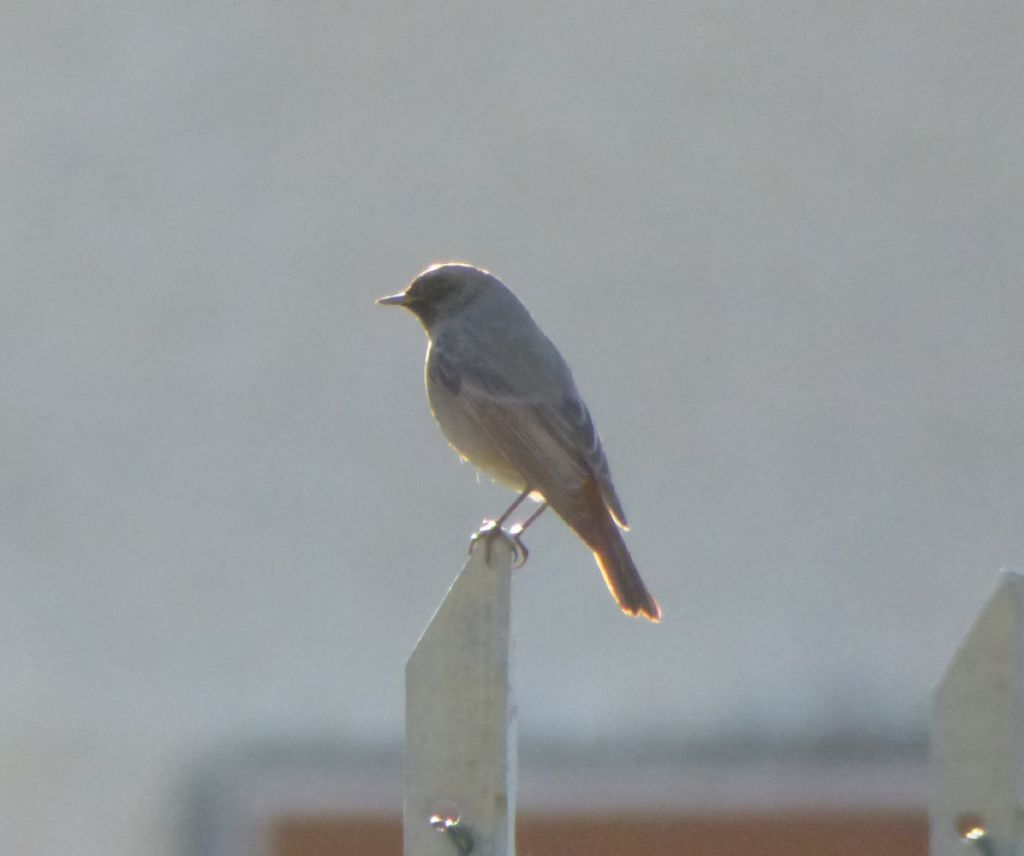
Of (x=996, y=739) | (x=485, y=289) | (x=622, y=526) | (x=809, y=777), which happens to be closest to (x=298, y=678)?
(x=809, y=777)

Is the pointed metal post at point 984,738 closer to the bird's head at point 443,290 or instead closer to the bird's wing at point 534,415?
the bird's wing at point 534,415

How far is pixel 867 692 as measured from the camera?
26.5ft

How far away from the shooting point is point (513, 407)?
16.1ft

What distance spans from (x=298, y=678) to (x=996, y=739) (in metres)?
5.52

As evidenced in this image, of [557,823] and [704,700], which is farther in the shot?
[704,700]

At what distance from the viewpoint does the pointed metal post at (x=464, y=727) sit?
9.55ft

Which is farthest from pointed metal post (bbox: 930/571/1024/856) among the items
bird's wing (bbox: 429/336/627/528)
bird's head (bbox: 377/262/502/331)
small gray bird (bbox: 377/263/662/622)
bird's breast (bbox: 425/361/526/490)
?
bird's head (bbox: 377/262/502/331)

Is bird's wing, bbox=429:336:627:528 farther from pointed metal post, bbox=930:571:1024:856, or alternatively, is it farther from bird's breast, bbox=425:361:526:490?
pointed metal post, bbox=930:571:1024:856

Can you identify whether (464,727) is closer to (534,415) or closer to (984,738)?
(984,738)

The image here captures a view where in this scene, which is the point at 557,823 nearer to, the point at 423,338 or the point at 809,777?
the point at 809,777

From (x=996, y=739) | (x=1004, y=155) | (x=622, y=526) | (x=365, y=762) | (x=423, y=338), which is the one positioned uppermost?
(x=1004, y=155)

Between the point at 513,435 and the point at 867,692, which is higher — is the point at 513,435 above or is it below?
below

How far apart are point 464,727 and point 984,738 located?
2.61 ft

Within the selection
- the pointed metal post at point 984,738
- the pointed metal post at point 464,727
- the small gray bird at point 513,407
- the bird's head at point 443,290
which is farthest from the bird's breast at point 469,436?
the pointed metal post at point 984,738
